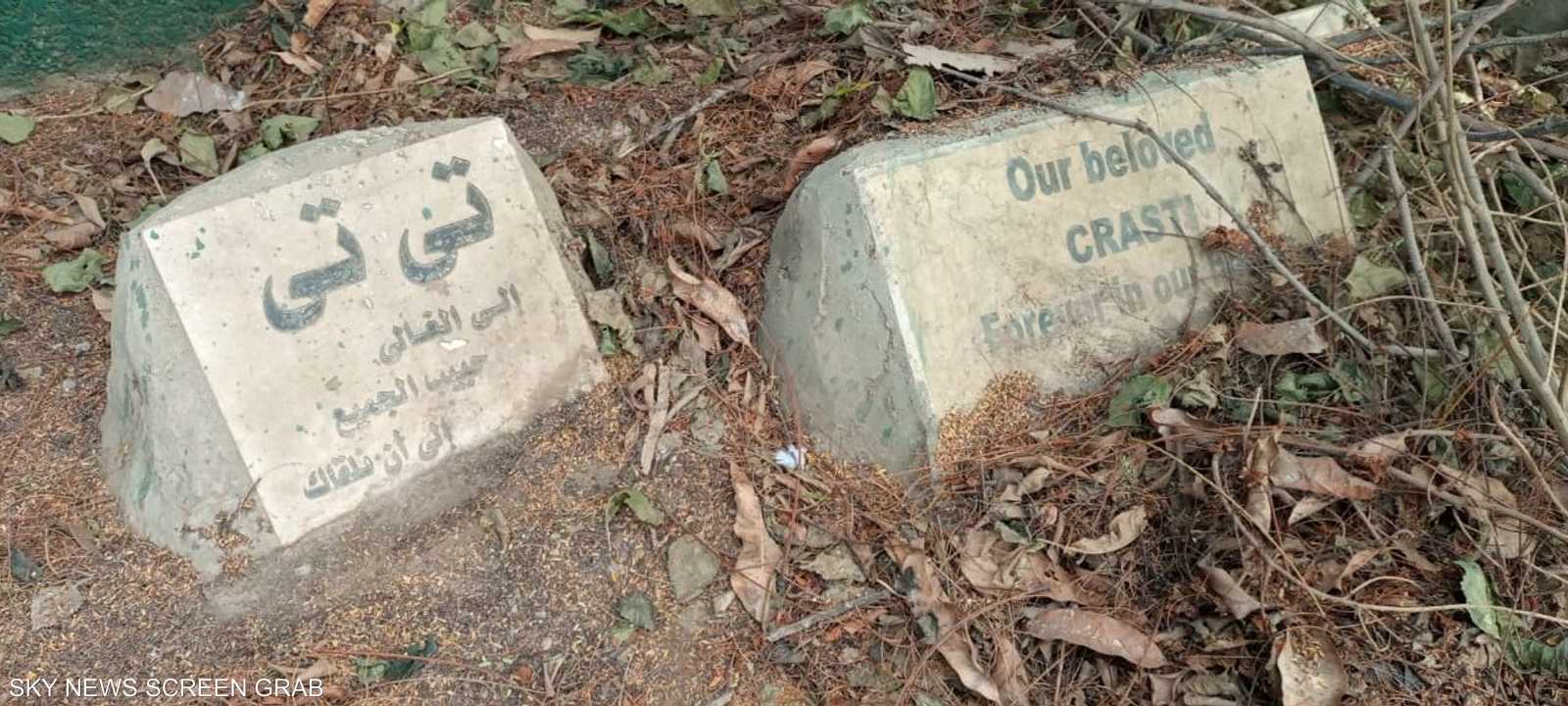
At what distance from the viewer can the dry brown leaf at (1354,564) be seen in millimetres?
2406

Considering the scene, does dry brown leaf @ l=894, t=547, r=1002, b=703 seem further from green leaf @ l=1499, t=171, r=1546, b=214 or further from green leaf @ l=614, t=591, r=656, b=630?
green leaf @ l=1499, t=171, r=1546, b=214

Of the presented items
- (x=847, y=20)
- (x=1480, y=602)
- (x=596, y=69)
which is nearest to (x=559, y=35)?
(x=596, y=69)

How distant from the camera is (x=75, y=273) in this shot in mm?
3354

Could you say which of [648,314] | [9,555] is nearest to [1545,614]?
[648,314]

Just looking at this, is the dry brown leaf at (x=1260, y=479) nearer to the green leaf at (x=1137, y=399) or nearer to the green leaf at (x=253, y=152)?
the green leaf at (x=1137, y=399)

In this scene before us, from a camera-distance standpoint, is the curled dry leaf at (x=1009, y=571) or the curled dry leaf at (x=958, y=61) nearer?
the curled dry leaf at (x=1009, y=571)

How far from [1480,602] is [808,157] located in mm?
1867

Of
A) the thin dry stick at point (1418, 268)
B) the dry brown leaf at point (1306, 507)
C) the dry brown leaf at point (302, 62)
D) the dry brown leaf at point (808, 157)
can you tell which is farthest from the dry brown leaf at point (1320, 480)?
the dry brown leaf at point (302, 62)

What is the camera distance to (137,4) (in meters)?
3.71

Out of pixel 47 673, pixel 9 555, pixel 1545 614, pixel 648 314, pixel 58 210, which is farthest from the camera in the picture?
pixel 58 210

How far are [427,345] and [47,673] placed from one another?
1090 mm

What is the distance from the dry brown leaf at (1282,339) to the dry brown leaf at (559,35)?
7.20 feet

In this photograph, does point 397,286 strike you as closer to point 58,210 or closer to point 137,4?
point 58,210

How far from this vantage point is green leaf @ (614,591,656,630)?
2582mm
